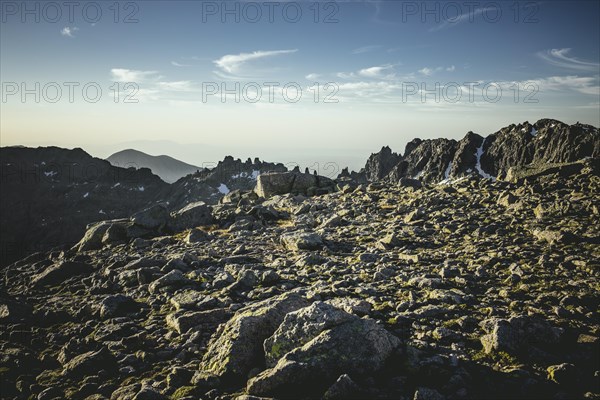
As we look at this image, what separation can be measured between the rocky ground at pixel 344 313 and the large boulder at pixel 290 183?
72.1 ft

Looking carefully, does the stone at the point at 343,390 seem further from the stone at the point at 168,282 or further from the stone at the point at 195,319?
the stone at the point at 168,282

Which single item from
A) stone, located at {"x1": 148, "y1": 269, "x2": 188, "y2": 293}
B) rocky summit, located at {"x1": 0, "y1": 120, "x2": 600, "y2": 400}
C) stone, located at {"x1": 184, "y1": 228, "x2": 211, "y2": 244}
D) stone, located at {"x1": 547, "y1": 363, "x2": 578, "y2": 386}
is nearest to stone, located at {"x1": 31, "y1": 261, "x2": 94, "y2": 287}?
rocky summit, located at {"x1": 0, "y1": 120, "x2": 600, "y2": 400}

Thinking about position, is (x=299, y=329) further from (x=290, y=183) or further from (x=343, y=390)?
(x=290, y=183)

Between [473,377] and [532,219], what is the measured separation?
590 inches

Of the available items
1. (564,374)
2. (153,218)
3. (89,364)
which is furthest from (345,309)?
(153,218)

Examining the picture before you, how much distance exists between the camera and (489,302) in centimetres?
1077

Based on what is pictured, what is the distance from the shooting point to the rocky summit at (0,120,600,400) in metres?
7.49

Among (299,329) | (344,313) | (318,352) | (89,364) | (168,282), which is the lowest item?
(89,364)

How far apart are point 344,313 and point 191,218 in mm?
27380

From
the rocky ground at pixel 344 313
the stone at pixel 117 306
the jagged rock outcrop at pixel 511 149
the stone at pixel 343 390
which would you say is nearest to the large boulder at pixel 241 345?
the rocky ground at pixel 344 313

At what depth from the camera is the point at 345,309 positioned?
11.0 m

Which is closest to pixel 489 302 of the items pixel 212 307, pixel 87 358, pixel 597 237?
pixel 597 237

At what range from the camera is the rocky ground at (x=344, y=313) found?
24.5 feet

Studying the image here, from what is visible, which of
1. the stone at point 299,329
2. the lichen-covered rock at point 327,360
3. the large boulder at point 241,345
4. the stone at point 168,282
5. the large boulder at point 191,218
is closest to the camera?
the lichen-covered rock at point 327,360
